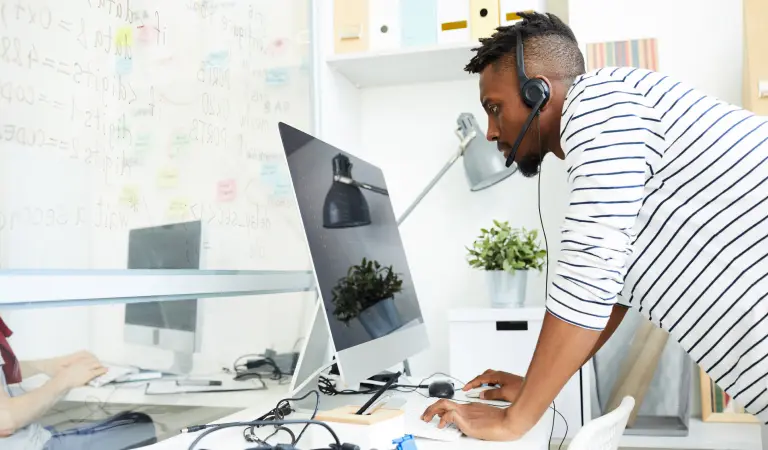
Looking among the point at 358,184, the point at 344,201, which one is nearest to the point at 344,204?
the point at 344,201

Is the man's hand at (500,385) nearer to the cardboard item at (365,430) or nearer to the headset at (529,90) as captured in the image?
the cardboard item at (365,430)

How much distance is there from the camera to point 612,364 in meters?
2.05

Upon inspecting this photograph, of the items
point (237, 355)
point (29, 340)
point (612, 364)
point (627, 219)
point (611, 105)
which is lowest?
point (612, 364)

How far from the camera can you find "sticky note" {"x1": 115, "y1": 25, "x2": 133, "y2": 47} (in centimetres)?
114

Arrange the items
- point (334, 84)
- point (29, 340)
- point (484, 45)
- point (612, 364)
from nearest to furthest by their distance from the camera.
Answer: point (29, 340)
point (484, 45)
point (612, 364)
point (334, 84)

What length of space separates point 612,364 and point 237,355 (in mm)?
1196

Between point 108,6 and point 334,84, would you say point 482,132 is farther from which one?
point 108,6

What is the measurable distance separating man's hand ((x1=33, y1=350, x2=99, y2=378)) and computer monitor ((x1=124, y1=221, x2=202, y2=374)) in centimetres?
11

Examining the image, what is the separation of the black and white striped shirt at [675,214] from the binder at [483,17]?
106 centimetres

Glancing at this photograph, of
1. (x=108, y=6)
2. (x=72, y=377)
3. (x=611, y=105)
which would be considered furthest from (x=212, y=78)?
(x=611, y=105)

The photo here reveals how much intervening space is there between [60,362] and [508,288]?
4.35ft

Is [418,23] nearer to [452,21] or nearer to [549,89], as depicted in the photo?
[452,21]

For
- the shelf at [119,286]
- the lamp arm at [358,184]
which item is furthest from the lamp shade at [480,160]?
the shelf at [119,286]

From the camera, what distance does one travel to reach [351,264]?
4.27 ft
